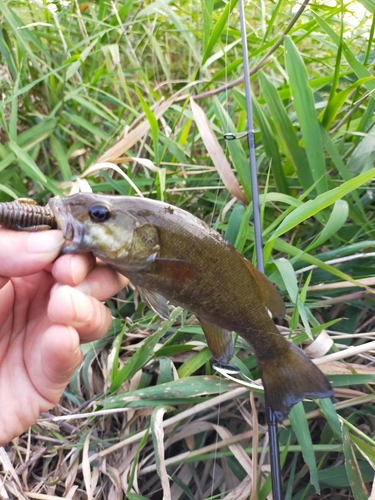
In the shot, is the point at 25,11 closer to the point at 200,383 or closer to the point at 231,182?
the point at 231,182

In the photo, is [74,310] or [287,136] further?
[287,136]

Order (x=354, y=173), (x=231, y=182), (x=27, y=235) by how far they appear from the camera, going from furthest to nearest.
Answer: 1. (x=354, y=173)
2. (x=231, y=182)
3. (x=27, y=235)

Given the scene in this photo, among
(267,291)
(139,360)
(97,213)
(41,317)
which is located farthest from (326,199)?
(41,317)

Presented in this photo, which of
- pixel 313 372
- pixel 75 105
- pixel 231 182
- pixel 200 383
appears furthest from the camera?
pixel 75 105

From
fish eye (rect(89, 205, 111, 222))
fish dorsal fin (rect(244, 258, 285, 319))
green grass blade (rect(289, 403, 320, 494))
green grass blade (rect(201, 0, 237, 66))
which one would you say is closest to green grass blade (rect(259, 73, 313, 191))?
green grass blade (rect(201, 0, 237, 66))

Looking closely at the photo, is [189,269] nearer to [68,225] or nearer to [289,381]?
[68,225]

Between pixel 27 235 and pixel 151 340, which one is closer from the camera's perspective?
pixel 27 235

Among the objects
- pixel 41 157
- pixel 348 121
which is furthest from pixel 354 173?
pixel 41 157
